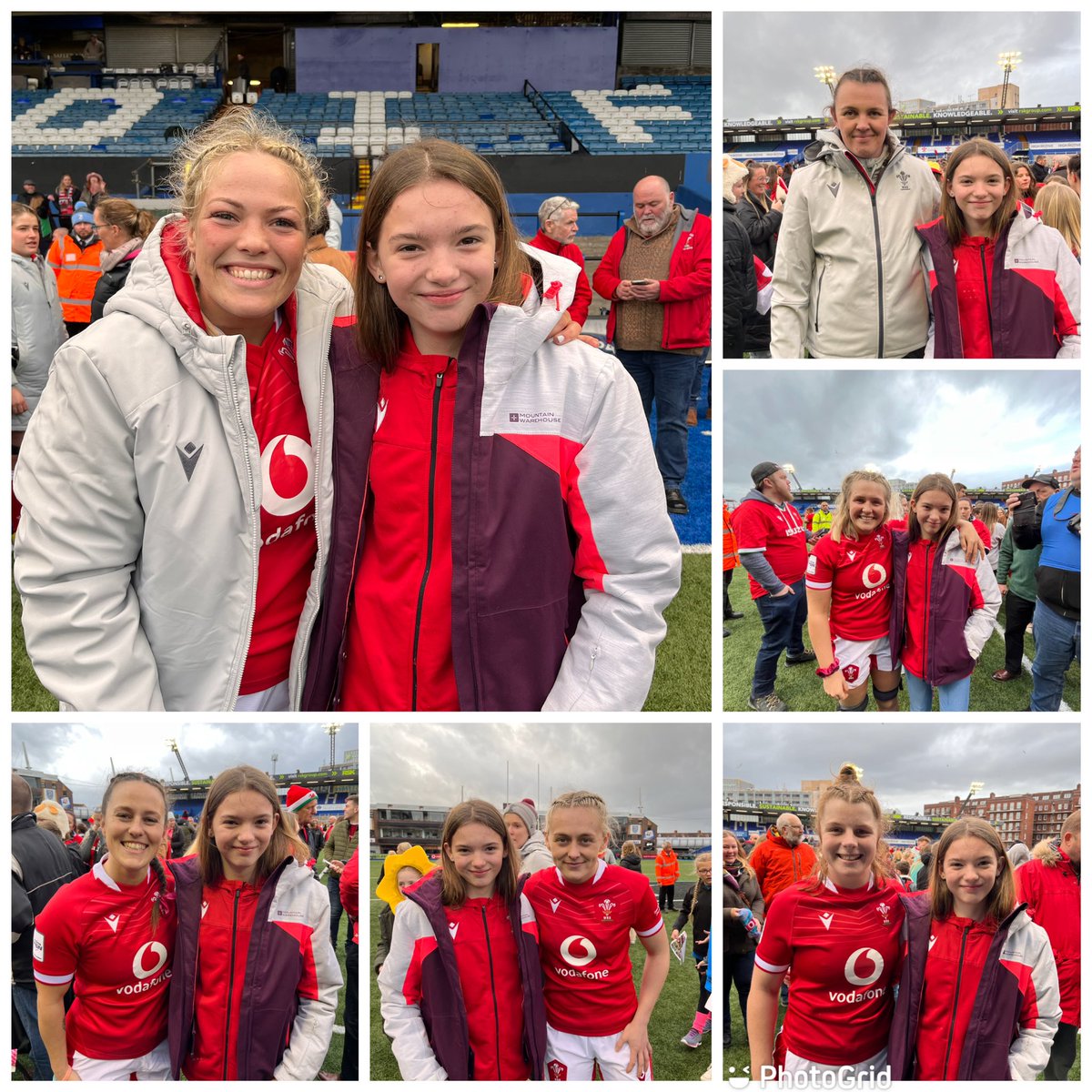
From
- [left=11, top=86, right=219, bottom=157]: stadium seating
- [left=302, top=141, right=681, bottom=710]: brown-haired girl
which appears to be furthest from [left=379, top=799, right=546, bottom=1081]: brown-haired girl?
[left=11, top=86, right=219, bottom=157]: stadium seating

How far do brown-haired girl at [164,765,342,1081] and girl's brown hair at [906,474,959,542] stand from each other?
4.71 ft

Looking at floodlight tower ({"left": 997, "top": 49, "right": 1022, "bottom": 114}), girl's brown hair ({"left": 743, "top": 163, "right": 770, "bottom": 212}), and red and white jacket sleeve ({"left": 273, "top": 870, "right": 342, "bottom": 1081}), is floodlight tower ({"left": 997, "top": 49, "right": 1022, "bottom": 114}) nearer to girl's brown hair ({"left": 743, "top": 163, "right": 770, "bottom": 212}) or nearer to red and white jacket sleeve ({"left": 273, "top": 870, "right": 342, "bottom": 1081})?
girl's brown hair ({"left": 743, "top": 163, "right": 770, "bottom": 212})

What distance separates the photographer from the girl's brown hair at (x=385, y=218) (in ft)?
4.83

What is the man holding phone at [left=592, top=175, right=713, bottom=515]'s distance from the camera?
159 inches

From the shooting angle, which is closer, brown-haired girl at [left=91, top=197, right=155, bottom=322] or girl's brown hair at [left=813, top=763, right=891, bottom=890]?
girl's brown hair at [left=813, top=763, right=891, bottom=890]

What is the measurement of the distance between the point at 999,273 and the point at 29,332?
11.7 ft

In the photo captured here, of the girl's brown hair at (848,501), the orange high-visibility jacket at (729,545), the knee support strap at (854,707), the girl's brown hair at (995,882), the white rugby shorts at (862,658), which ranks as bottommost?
the girl's brown hair at (995,882)

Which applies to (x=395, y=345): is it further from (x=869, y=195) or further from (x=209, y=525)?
(x=869, y=195)

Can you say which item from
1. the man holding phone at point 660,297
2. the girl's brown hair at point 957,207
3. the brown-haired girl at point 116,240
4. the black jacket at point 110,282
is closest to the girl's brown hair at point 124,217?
the brown-haired girl at point 116,240

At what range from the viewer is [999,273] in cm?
194

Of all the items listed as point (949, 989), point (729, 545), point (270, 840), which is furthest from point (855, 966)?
point (270, 840)

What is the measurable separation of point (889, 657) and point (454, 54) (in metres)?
8.86

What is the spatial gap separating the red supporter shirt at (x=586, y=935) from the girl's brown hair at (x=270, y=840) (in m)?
0.48

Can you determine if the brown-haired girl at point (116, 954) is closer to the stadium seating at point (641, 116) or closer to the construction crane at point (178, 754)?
the construction crane at point (178, 754)
